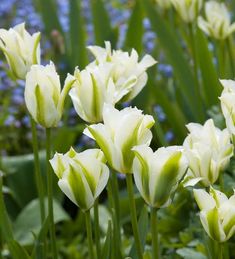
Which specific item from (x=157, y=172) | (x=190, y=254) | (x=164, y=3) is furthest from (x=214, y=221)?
(x=164, y=3)

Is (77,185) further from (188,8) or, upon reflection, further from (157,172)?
(188,8)

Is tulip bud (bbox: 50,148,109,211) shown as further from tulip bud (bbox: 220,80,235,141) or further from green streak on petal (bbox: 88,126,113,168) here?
tulip bud (bbox: 220,80,235,141)

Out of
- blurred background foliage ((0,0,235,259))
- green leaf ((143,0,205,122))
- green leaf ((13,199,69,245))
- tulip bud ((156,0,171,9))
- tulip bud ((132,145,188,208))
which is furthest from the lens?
tulip bud ((156,0,171,9))

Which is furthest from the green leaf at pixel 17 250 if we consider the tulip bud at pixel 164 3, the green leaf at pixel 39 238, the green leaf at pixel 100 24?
the green leaf at pixel 100 24

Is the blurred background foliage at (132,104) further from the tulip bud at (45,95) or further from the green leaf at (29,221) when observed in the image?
the tulip bud at (45,95)

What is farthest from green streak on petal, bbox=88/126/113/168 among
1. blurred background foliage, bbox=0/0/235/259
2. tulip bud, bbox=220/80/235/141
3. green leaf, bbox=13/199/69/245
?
green leaf, bbox=13/199/69/245

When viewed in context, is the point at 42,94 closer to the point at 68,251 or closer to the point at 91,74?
the point at 91,74
